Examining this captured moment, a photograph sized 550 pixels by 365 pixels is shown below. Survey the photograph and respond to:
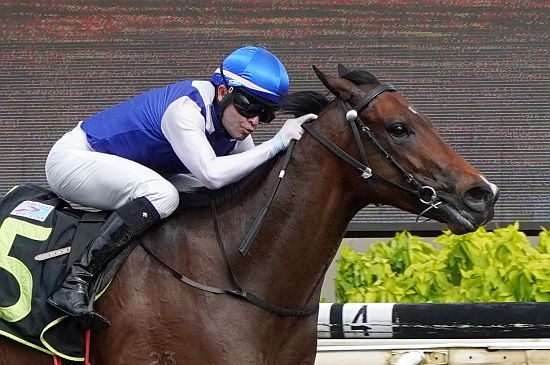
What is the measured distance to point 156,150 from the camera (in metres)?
4.62

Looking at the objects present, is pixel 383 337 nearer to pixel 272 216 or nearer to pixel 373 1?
pixel 272 216

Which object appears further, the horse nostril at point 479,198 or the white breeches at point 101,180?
the white breeches at point 101,180

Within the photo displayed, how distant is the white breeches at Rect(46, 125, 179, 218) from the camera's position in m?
4.45

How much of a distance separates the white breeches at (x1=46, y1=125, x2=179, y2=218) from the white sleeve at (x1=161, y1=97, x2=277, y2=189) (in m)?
0.15

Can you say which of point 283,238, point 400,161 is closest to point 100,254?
point 283,238

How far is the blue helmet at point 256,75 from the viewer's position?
179 inches

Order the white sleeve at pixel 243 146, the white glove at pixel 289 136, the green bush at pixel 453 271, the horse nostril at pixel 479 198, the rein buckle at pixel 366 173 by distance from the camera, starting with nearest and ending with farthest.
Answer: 1. the horse nostril at pixel 479 198
2. the rein buckle at pixel 366 173
3. the white glove at pixel 289 136
4. the white sleeve at pixel 243 146
5. the green bush at pixel 453 271

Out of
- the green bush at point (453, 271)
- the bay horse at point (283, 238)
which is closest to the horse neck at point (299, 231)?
the bay horse at point (283, 238)

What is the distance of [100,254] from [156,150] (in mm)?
506

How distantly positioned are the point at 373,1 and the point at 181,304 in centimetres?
363

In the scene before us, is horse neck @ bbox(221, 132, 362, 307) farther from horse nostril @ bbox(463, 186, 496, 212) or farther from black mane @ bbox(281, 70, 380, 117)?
horse nostril @ bbox(463, 186, 496, 212)

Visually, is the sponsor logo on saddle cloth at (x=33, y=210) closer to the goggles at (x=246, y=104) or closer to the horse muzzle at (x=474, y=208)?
the goggles at (x=246, y=104)

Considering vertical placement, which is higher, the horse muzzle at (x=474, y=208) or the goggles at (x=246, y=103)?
the goggles at (x=246, y=103)

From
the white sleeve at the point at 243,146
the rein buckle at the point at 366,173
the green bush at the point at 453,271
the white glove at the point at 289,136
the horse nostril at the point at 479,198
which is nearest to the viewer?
the horse nostril at the point at 479,198
